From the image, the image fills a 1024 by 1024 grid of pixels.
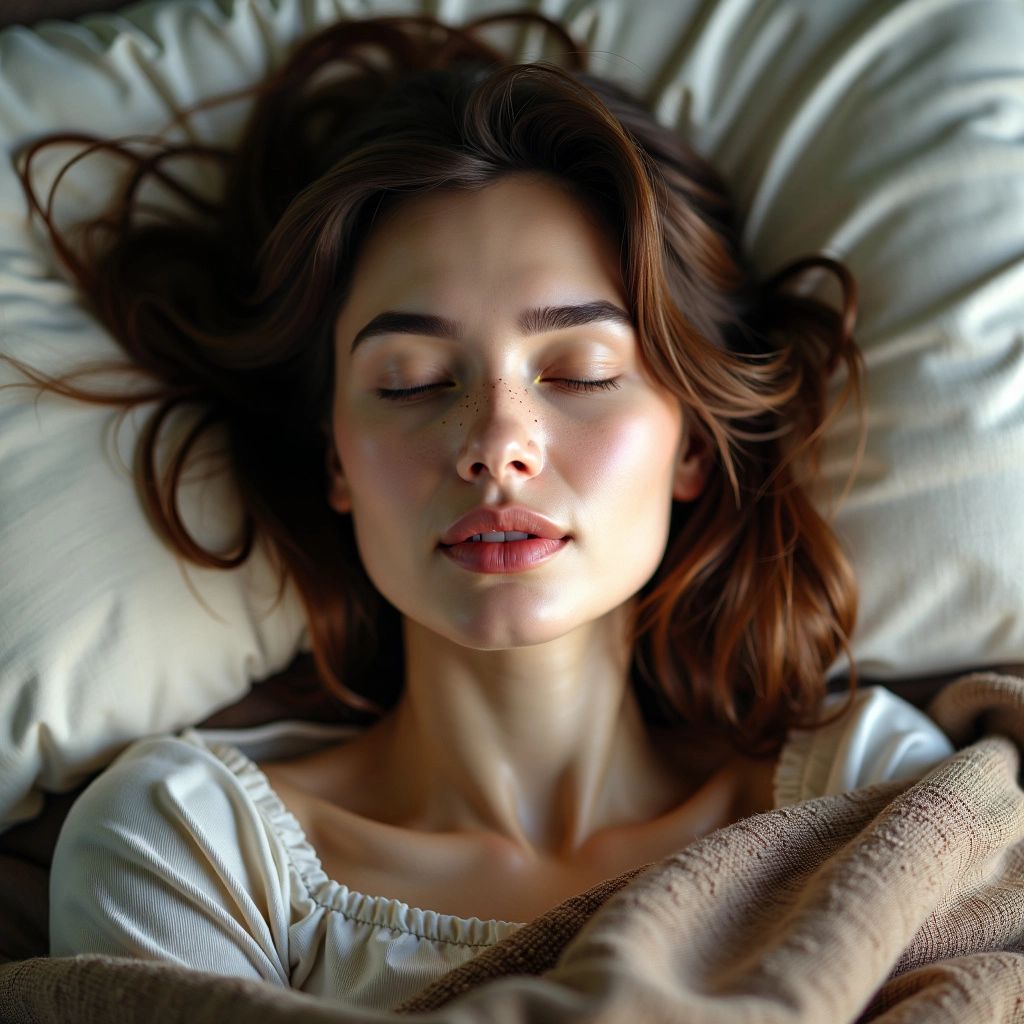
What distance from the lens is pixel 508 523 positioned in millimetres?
1099

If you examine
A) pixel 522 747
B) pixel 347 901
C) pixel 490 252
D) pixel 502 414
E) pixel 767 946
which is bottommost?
pixel 347 901

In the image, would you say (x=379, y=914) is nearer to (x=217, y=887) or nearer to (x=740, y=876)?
(x=217, y=887)

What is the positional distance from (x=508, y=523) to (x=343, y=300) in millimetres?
367

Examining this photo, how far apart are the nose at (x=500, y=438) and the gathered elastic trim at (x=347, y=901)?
18.3 inches

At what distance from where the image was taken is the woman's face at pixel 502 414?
1.12 metres

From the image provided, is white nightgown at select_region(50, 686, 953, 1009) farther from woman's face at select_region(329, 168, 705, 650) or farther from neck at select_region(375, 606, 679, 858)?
woman's face at select_region(329, 168, 705, 650)

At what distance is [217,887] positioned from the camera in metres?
1.16

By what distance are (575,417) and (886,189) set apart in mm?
527

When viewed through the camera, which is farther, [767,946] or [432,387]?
[432,387]

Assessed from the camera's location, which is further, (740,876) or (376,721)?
(376,721)

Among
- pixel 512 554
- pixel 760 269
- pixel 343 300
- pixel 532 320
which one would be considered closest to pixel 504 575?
pixel 512 554

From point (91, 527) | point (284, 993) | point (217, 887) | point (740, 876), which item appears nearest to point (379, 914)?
point (217, 887)

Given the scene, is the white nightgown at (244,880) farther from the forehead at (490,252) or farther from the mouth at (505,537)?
the forehead at (490,252)

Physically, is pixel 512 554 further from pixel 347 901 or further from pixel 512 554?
pixel 347 901
